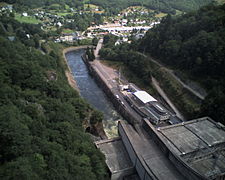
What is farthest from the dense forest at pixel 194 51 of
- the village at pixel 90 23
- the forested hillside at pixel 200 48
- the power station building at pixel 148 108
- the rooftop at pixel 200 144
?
the village at pixel 90 23

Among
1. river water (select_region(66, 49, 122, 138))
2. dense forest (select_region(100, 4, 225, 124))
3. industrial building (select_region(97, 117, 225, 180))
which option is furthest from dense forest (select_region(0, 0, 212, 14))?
industrial building (select_region(97, 117, 225, 180))

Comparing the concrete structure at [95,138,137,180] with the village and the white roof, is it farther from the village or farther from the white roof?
the village

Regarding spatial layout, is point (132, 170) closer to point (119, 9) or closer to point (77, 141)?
point (77, 141)

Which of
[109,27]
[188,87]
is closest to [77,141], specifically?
[188,87]

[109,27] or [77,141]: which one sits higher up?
[109,27]

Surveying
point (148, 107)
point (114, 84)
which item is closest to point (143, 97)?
point (148, 107)

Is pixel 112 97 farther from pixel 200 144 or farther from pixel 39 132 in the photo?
pixel 39 132
